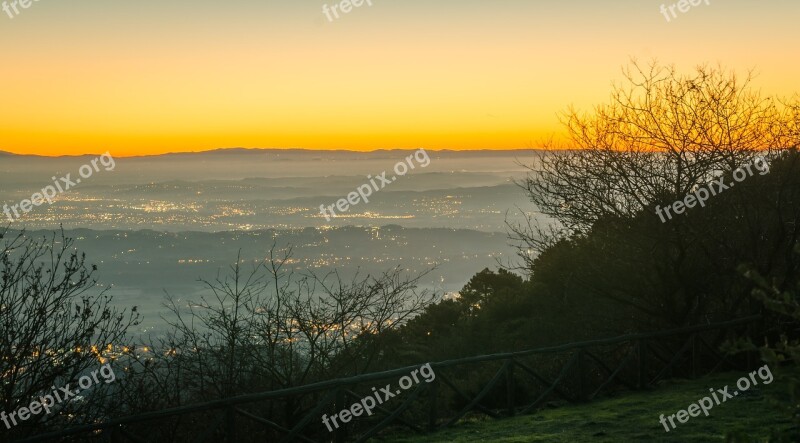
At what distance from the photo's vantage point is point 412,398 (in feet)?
39.1

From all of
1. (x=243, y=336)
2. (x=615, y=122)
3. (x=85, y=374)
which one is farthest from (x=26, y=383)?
(x=615, y=122)

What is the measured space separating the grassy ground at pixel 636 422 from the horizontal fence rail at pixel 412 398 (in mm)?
459

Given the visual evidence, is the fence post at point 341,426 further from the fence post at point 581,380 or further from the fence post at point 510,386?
the fence post at point 581,380

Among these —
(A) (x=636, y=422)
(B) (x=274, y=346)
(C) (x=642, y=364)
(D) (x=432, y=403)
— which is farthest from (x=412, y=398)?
(C) (x=642, y=364)

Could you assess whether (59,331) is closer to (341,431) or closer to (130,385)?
(130,385)

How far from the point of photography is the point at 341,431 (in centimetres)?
1179

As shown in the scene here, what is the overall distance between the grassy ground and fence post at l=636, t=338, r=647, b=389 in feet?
1.47

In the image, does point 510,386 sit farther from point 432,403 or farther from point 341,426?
point 341,426

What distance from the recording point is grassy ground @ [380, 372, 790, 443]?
403 inches

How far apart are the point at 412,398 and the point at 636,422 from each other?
3.32 meters

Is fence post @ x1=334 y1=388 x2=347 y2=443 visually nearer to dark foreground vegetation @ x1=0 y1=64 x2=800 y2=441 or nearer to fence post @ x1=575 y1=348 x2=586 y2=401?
dark foreground vegetation @ x1=0 y1=64 x2=800 y2=441

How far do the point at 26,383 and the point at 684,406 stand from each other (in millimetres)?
9999

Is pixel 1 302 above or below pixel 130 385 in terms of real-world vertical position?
above

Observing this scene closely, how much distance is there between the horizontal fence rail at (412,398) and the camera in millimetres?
10250
